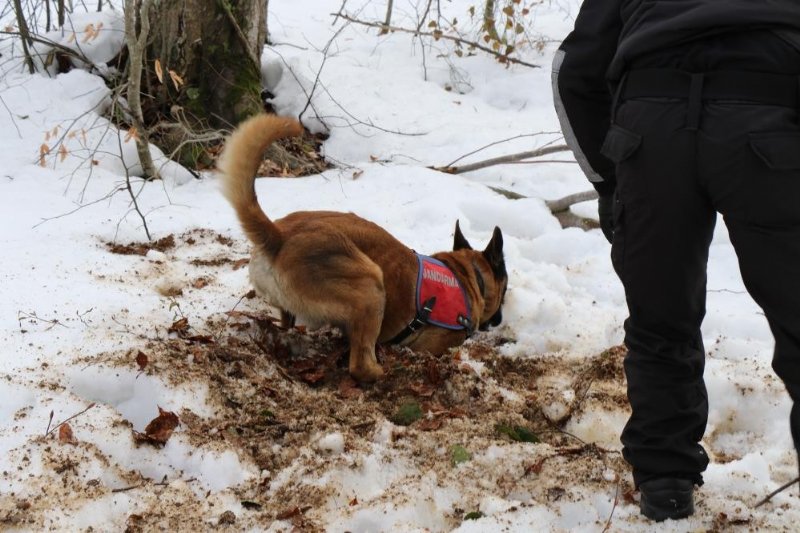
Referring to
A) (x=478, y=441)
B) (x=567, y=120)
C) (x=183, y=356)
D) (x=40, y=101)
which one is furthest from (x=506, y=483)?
(x=40, y=101)

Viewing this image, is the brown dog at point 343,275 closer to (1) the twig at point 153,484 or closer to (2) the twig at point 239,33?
(1) the twig at point 153,484

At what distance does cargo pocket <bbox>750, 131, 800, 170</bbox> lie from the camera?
6.17ft

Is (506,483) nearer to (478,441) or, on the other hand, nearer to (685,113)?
(478,441)

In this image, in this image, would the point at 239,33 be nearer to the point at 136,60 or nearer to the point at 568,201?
the point at 136,60

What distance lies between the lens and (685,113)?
2.02 meters

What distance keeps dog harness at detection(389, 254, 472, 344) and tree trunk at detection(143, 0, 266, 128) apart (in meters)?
3.78

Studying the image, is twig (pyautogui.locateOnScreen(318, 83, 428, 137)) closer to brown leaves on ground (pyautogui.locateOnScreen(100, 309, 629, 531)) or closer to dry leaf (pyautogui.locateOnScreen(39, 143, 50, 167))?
dry leaf (pyautogui.locateOnScreen(39, 143, 50, 167))

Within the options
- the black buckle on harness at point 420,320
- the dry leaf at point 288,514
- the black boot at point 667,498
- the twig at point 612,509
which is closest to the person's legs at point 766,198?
the black boot at point 667,498

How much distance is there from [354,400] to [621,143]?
1949 mm

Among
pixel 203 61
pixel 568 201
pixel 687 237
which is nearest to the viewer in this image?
pixel 687 237

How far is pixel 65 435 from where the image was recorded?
8.96ft

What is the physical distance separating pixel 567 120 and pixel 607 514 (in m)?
1.50

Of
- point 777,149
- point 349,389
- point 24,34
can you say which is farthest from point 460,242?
point 24,34

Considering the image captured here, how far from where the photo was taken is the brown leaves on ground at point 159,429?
2834 millimetres
